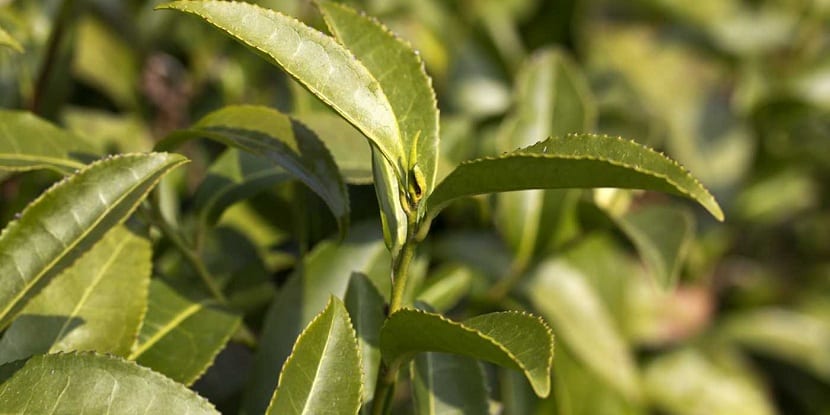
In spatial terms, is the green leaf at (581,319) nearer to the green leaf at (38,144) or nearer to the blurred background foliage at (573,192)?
the blurred background foliage at (573,192)

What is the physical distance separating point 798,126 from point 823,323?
363mm

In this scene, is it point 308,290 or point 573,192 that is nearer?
point 308,290

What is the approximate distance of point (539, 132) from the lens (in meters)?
1.13

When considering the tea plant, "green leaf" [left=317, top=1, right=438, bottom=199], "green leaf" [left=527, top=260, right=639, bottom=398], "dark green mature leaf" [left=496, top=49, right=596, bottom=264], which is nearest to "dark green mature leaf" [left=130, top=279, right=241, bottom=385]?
the tea plant

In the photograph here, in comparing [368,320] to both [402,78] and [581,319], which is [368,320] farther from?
[581,319]

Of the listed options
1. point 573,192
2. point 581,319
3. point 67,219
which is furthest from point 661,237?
point 67,219

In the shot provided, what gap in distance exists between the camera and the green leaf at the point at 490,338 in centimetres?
A: 56

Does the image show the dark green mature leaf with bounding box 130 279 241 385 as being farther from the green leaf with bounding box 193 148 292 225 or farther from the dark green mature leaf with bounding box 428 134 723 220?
the dark green mature leaf with bounding box 428 134 723 220

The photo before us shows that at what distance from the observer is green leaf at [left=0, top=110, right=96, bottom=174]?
74 cm

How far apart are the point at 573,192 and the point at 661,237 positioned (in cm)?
11

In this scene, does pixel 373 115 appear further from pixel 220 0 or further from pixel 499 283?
pixel 499 283

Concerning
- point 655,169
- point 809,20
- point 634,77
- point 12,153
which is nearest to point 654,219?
point 655,169

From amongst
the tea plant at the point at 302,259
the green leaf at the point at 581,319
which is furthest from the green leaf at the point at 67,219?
the green leaf at the point at 581,319

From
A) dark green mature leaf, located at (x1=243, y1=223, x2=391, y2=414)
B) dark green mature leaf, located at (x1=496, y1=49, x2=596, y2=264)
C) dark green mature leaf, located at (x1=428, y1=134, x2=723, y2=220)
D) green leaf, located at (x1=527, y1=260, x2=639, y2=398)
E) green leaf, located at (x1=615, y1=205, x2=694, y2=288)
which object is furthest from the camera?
green leaf, located at (x1=527, y1=260, x2=639, y2=398)
